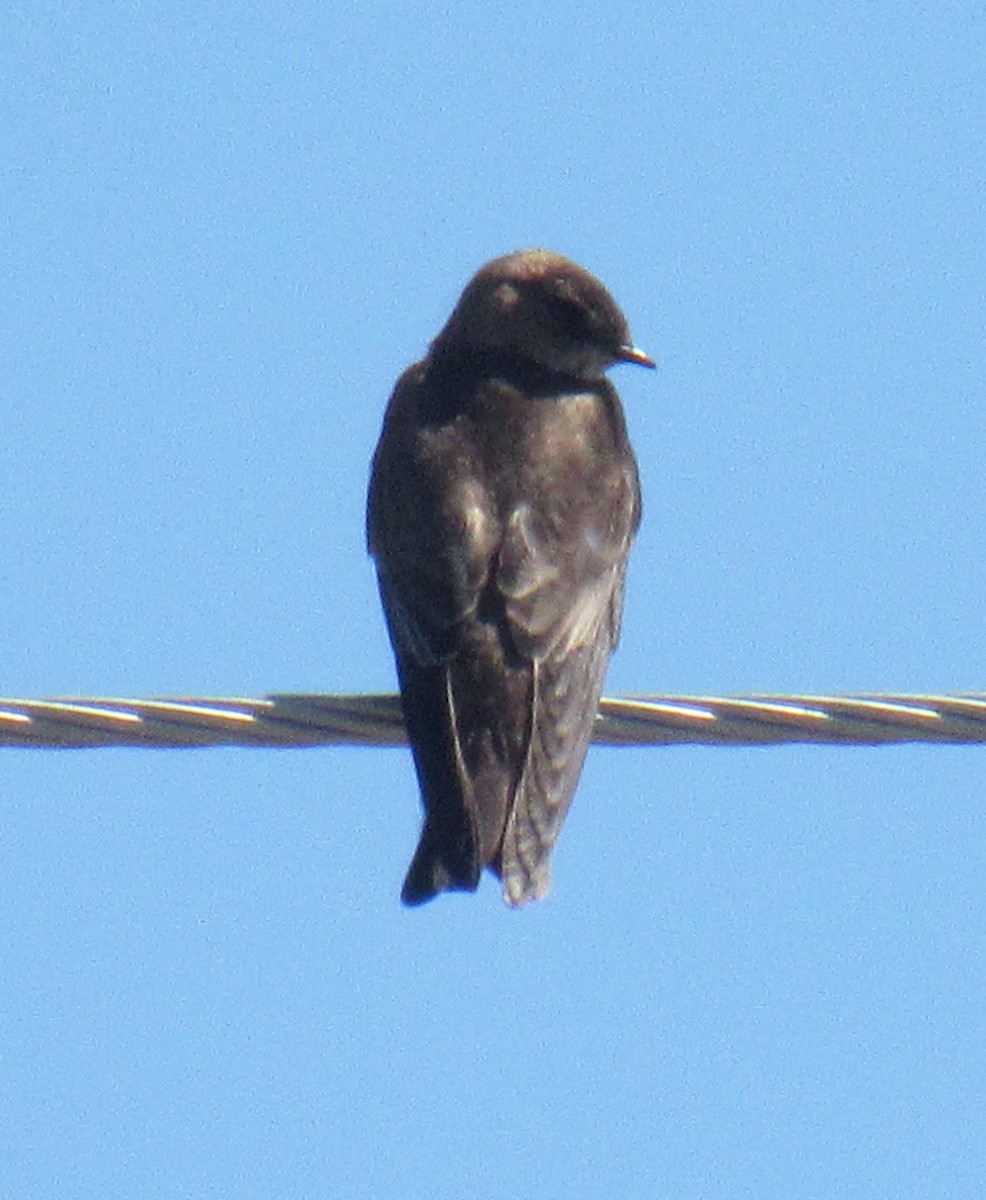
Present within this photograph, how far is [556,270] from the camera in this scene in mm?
8430

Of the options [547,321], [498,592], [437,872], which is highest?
[547,321]

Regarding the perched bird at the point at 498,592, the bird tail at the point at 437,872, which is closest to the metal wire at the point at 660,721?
the bird tail at the point at 437,872

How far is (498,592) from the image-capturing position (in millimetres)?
6426

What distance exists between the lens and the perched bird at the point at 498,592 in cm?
616

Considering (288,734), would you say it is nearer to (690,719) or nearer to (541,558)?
(690,719)

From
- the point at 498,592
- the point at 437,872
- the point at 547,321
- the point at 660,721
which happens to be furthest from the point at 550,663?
the point at 547,321

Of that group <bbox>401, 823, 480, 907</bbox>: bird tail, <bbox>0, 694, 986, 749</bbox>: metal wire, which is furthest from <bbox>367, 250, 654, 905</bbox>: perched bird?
<bbox>0, 694, 986, 749</bbox>: metal wire

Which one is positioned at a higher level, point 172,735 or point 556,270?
point 556,270

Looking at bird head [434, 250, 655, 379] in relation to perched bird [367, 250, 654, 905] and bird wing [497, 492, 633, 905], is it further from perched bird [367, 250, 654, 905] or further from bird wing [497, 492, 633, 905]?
bird wing [497, 492, 633, 905]

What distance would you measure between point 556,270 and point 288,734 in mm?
3621

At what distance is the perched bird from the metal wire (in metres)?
0.98

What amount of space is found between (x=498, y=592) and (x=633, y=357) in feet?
6.10

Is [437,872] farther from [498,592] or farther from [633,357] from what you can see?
[633,357]

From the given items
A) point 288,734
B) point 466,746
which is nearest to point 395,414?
point 466,746
